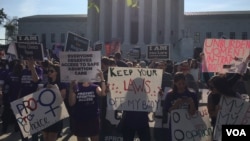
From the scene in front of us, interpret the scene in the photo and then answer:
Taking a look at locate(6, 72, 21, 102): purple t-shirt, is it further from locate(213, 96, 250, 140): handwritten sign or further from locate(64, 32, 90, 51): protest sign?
locate(213, 96, 250, 140): handwritten sign

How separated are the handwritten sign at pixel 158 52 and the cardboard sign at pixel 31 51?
7156 mm

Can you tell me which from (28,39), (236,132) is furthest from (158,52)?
(236,132)

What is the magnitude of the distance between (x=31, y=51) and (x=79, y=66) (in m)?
2.10

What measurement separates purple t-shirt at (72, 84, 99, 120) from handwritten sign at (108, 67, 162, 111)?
0.99 ft

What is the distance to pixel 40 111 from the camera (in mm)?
7043

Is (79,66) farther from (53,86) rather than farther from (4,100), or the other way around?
(4,100)

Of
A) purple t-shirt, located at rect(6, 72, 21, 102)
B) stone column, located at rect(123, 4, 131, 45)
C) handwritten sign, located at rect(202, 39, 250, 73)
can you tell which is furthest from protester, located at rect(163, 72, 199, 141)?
stone column, located at rect(123, 4, 131, 45)

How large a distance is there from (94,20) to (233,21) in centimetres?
2634

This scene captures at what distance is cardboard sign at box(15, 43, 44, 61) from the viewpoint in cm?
839

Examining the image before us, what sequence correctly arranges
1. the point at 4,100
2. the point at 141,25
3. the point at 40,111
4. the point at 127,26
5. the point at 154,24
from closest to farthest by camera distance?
the point at 40,111, the point at 4,100, the point at 154,24, the point at 127,26, the point at 141,25

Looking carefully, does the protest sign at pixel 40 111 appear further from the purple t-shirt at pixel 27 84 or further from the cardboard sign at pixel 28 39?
the cardboard sign at pixel 28 39

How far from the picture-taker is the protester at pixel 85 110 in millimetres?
6719

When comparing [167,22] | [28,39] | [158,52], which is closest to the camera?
[28,39]

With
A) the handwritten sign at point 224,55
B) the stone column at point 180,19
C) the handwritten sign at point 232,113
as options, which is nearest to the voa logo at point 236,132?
the handwritten sign at point 232,113
